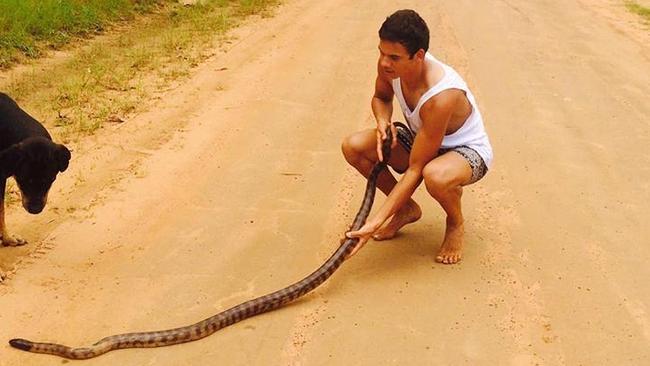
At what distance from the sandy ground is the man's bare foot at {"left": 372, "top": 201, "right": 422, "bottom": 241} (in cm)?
11

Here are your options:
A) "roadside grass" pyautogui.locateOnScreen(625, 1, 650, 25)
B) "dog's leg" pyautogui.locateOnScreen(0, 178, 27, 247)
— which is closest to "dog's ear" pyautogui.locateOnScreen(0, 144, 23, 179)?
"dog's leg" pyautogui.locateOnScreen(0, 178, 27, 247)

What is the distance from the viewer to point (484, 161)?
4887 millimetres

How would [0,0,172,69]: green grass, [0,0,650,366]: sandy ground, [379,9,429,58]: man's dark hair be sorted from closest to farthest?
[0,0,650,366]: sandy ground, [379,9,429,58]: man's dark hair, [0,0,172,69]: green grass

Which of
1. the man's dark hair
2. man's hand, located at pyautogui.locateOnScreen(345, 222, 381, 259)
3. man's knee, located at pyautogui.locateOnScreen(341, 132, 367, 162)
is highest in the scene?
the man's dark hair

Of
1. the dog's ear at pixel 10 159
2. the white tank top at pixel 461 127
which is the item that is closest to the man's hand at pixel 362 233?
the white tank top at pixel 461 127

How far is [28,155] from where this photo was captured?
4.57m

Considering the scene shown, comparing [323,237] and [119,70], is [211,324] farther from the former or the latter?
[119,70]

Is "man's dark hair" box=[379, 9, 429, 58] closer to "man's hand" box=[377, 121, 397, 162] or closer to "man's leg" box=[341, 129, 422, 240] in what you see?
"man's hand" box=[377, 121, 397, 162]

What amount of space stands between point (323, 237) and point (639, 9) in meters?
10.5

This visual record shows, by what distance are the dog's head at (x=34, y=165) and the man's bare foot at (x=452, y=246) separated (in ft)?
7.85

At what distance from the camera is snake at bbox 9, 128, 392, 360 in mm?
3955

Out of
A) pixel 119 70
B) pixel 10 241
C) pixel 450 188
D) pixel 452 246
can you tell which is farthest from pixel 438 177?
pixel 119 70

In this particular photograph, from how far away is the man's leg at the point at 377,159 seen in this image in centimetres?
508

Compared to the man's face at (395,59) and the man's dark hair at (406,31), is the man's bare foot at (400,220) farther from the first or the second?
the man's dark hair at (406,31)
